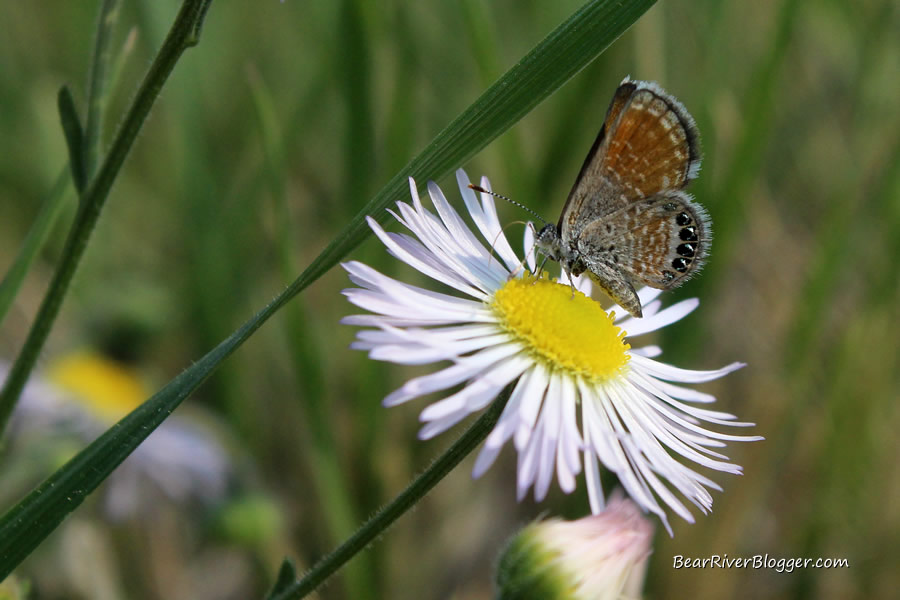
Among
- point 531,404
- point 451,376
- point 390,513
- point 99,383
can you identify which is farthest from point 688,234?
point 99,383

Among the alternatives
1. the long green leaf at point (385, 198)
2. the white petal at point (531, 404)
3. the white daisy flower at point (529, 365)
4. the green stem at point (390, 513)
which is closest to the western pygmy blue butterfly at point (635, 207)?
the white daisy flower at point (529, 365)

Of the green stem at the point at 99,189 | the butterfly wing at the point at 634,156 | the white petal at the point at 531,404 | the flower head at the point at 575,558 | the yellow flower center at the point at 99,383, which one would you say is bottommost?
the flower head at the point at 575,558

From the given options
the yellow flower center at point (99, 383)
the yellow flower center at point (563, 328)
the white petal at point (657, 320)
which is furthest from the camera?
the yellow flower center at point (99, 383)

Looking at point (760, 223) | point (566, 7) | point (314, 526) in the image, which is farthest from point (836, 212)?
point (314, 526)

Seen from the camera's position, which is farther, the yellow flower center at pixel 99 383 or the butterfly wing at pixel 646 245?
the yellow flower center at pixel 99 383

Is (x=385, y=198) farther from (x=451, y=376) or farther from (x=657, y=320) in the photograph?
(x=657, y=320)

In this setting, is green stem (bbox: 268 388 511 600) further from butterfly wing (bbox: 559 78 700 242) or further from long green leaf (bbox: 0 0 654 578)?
butterfly wing (bbox: 559 78 700 242)

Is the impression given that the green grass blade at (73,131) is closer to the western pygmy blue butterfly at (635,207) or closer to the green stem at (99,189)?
the green stem at (99,189)
